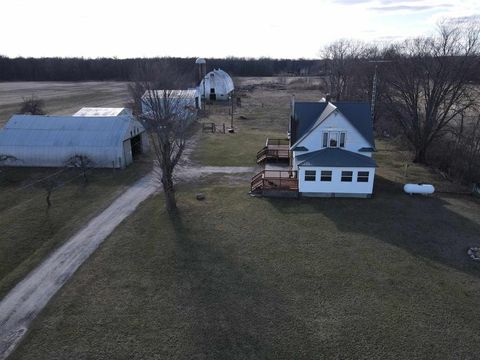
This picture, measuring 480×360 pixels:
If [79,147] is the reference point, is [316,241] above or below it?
below

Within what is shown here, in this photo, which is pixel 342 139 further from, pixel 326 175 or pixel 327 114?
pixel 326 175

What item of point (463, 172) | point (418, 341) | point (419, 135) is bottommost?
point (418, 341)

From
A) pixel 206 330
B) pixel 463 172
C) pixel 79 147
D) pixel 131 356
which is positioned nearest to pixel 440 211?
pixel 463 172

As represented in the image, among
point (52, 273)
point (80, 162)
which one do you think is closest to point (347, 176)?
point (52, 273)

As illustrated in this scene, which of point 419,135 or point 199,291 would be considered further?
point 419,135

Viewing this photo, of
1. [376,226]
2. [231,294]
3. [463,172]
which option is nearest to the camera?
[231,294]

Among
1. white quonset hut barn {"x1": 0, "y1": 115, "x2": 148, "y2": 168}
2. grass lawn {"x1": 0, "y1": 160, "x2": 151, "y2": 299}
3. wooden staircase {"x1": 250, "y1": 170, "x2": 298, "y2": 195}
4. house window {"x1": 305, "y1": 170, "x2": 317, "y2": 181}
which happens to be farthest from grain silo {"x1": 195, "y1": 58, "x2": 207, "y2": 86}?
house window {"x1": 305, "y1": 170, "x2": 317, "y2": 181}

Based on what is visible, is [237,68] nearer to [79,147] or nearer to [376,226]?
[79,147]
